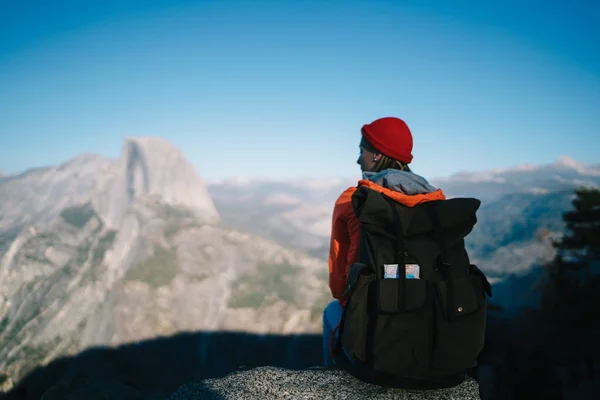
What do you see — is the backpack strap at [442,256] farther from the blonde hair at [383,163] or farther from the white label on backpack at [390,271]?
the blonde hair at [383,163]

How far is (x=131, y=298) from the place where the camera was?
550 feet

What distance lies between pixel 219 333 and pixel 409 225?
162998 mm

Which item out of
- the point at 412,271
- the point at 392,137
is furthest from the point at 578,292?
the point at 412,271

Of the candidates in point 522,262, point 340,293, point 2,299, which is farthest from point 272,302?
point 340,293

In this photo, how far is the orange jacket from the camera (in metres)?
3.95

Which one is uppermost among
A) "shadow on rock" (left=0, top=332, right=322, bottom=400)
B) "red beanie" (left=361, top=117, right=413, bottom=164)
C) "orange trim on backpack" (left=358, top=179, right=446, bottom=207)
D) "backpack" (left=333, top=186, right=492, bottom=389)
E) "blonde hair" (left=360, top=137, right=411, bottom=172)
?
"red beanie" (left=361, top=117, right=413, bottom=164)

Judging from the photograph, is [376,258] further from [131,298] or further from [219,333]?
[131,298]

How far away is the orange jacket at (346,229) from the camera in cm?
395

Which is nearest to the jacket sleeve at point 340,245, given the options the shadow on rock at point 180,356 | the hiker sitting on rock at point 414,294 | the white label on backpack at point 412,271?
the hiker sitting on rock at point 414,294

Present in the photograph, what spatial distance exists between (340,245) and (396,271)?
3.82 ft

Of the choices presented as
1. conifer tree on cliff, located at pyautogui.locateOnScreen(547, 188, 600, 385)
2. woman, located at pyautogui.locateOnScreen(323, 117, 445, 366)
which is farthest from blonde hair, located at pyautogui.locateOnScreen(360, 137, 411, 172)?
conifer tree on cliff, located at pyautogui.locateOnScreen(547, 188, 600, 385)

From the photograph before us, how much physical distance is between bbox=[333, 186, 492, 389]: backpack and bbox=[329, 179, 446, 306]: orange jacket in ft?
1.02

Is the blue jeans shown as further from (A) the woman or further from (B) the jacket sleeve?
(B) the jacket sleeve

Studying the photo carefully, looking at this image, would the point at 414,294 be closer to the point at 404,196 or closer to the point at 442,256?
the point at 442,256
